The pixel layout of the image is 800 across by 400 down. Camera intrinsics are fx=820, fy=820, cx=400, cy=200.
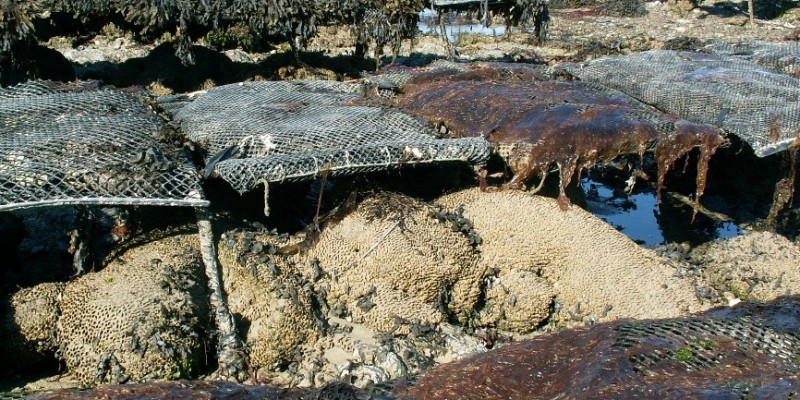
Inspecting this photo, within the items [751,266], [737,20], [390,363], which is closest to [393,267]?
[390,363]

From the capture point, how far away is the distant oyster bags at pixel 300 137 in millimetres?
5371

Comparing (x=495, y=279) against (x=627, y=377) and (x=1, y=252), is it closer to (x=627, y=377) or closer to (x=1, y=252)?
(x=627, y=377)

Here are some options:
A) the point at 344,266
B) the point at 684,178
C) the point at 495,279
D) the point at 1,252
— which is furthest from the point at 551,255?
the point at 1,252

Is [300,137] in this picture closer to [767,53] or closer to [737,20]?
[767,53]

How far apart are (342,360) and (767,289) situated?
10.6ft

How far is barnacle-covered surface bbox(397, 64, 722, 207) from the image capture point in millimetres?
5898

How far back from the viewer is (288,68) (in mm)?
10578

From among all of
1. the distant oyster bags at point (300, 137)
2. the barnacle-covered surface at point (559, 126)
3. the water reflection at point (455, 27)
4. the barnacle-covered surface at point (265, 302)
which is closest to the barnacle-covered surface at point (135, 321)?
the barnacle-covered surface at point (265, 302)

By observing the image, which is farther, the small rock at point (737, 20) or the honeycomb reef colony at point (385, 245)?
the small rock at point (737, 20)

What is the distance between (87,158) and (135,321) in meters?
1.08

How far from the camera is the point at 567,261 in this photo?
19.0 ft

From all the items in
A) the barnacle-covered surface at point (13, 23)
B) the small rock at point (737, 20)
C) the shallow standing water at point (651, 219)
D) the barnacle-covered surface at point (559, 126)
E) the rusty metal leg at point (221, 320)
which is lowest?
the shallow standing water at point (651, 219)

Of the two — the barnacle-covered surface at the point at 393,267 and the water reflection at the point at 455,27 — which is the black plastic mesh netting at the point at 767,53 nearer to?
the barnacle-covered surface at the point at 393,267

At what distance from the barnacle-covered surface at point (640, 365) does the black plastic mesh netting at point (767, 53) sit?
5.27m
